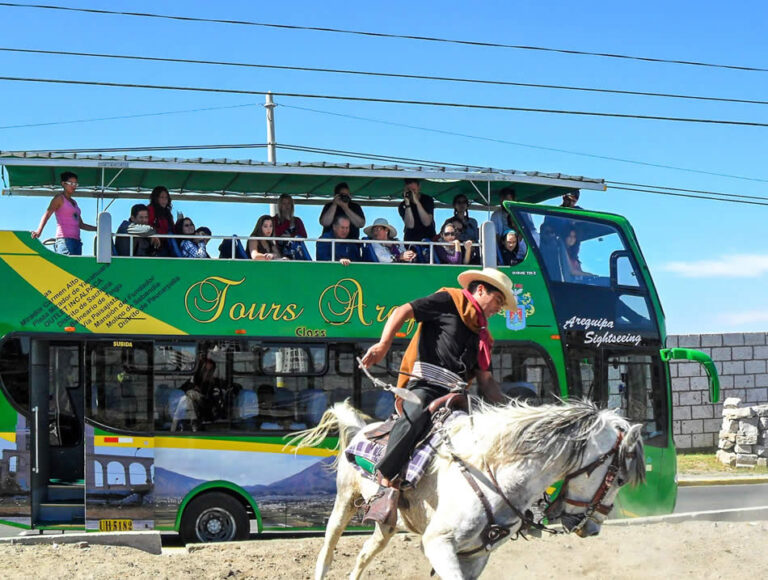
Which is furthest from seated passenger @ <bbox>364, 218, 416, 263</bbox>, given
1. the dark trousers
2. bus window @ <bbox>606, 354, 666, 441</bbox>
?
the dark trousers

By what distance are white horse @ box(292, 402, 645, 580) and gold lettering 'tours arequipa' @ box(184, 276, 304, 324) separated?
4.95 metres

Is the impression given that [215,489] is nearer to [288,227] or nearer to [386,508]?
[288,227]

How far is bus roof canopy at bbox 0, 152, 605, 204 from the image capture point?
11.1 m

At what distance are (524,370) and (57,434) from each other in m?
5.87

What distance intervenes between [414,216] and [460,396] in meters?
6.13

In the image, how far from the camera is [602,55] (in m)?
21.0

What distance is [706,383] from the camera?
68.6 ft

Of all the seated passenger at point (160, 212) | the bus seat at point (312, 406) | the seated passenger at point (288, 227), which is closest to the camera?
the bus seat at point (312, 406)

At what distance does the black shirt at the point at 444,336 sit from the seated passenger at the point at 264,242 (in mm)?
4784

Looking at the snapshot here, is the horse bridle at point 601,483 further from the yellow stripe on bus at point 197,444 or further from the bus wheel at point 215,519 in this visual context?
the bus wheel at point 215,519

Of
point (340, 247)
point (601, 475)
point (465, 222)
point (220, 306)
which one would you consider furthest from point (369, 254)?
point (601, 475)

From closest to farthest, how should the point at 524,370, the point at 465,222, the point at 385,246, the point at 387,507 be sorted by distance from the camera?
the point at 387,507 < the point at 524,370 < the point at 385,246 < the point at 465,222

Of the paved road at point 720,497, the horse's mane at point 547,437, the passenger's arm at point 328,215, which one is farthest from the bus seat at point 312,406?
the paved road at point 720,497

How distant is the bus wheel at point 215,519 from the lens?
10.7 m
